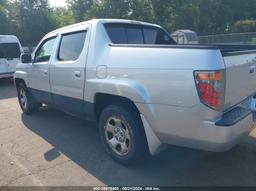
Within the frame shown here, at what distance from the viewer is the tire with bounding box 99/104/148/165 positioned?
3.71 metres

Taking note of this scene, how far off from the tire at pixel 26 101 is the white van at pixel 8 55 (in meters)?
6.00

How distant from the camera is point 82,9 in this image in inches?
1700

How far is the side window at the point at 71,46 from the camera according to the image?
15.1 ft

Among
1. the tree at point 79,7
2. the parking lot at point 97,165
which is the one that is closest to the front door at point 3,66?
the parking lot at point 97,165

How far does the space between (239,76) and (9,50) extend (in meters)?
11.4

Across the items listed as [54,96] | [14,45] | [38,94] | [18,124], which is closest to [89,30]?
[54,96]

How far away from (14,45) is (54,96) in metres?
8.62

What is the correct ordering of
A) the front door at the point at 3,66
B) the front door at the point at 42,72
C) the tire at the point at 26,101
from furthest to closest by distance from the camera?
the front door at the point at 3,66, the tire at the point at 26,101, the front door at the point at 42,72

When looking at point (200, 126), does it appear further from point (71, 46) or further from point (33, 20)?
point (33, 20)

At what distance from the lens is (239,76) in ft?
10.7

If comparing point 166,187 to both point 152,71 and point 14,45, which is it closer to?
point 152,71

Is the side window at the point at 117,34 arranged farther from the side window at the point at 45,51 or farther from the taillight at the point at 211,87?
the taillight at the point at 211,87

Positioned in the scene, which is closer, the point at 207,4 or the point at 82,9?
the point at 207,4

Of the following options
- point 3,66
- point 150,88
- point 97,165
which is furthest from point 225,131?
point 3,66
